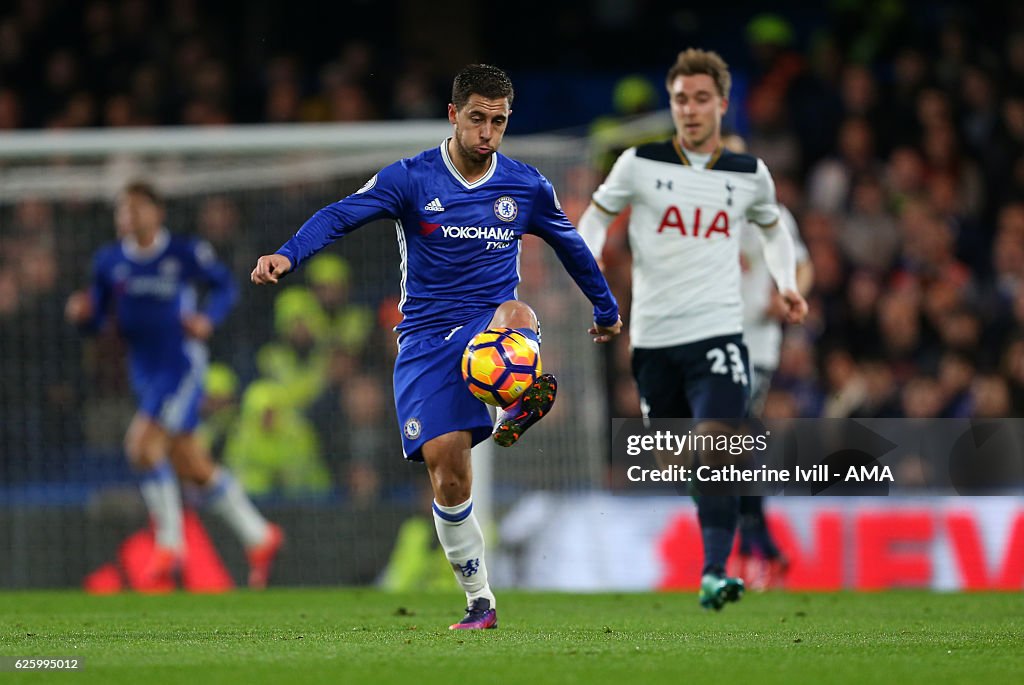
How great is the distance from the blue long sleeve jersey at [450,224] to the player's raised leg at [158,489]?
5.36 meters

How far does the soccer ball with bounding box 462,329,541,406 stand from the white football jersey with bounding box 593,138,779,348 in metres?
1.63

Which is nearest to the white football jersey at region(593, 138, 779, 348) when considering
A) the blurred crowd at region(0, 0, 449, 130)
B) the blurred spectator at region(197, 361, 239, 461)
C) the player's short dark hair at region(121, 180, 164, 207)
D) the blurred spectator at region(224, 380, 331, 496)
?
the player's short dark hair at region(121, 180, 164, 207)

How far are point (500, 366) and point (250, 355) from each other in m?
7.34

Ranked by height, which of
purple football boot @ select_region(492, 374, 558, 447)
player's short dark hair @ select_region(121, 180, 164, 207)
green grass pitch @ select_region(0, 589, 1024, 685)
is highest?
player's short dark hair @ select_region(121, 180, 164, 207)

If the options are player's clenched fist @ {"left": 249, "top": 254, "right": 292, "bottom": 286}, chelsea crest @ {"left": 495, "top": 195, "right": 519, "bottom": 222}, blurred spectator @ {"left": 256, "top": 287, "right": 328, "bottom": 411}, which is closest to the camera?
player's clenched fist @ {"left": 249, "top": 254, "right": 292, "bottom": 286}

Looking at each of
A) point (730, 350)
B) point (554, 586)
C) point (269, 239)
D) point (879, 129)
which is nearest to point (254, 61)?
point (269, 239)

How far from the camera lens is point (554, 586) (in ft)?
38.1

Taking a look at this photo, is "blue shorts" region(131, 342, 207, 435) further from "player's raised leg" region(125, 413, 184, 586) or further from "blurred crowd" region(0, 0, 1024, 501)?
"blurred crowd" region(0, 0, 1024, 501)

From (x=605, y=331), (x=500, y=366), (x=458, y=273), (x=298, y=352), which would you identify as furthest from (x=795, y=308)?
(x=298, y=352)

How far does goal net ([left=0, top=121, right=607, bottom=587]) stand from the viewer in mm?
12078

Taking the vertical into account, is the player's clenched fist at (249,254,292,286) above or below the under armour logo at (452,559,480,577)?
above

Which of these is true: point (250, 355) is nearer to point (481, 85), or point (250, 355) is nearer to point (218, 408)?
point (218, 408)
